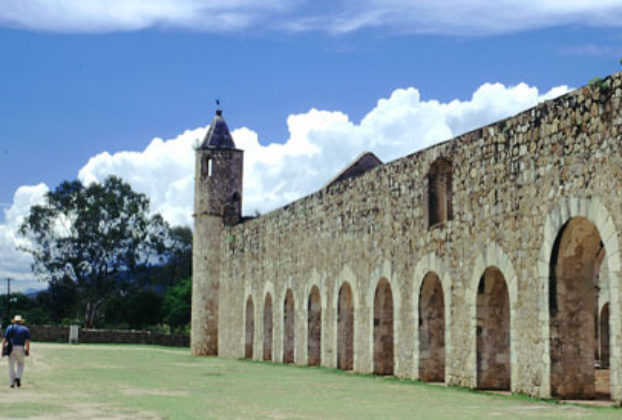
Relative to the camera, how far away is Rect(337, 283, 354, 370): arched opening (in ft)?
70.6

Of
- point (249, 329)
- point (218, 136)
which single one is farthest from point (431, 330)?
point (218, 136)

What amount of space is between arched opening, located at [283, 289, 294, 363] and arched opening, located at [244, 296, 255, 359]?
12.4 feet

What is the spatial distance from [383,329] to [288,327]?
6.89m

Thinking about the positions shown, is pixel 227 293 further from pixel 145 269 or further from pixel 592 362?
pixel 145 269

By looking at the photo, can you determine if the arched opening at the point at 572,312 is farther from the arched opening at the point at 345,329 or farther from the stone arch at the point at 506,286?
the arched opening at the point at 345,329

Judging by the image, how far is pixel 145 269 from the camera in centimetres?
5641

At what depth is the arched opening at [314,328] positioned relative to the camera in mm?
23672

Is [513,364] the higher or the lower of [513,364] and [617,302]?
the lower

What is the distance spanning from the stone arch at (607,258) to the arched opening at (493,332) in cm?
189

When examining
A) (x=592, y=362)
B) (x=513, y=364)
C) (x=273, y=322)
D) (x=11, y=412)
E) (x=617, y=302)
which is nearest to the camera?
(x=11, y=412)

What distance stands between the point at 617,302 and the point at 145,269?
47427 mm

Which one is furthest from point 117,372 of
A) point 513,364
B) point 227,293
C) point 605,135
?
point 227,293

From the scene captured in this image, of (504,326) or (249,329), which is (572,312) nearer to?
(504,326)

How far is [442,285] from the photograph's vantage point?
647 inches
